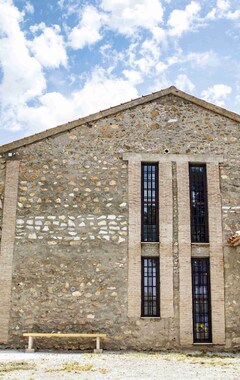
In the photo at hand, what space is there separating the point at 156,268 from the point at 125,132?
4.76 meters

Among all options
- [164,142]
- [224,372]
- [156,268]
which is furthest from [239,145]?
[224,372]

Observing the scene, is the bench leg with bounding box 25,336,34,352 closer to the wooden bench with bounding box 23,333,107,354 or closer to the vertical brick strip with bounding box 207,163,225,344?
the wooden bench with bounding box 23,333,107,354

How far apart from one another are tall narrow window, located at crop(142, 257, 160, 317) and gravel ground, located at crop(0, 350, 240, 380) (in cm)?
153

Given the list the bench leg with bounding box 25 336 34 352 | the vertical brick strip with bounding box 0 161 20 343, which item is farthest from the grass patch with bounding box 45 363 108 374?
the vertical brick strip with bounding box 0 161 20 343

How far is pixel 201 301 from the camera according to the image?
14.6m

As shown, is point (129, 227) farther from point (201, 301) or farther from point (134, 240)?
point (201, 301)

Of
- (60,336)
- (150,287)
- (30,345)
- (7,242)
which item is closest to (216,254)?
(150,287)

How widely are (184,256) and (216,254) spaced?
1.07 meters

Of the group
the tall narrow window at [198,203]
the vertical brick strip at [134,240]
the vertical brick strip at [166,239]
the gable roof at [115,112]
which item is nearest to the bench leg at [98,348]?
the vertical brick strip at [134,240]

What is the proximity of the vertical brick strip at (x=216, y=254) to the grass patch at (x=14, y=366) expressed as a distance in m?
6.31

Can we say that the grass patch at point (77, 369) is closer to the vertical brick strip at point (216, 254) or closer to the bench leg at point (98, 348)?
the bench leg at point (98, 348)

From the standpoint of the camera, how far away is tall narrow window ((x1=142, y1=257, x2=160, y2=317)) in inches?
570

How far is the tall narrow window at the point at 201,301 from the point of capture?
1442cm

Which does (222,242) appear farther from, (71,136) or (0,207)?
(0,207)
